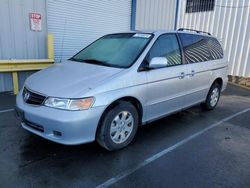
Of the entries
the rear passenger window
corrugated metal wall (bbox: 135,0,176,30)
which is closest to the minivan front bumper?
the rear passenger window

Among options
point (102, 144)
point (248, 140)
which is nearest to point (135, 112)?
point (102, 144)

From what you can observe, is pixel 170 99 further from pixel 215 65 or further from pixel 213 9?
pixel 213 9

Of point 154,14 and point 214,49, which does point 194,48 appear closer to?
point 214,49

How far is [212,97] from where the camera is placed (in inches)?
229

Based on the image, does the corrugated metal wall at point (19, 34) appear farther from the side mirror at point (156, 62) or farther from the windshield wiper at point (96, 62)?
the side mirror at point (156, 62)

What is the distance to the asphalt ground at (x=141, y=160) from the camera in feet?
9.57

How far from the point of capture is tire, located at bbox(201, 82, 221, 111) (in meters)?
5.69

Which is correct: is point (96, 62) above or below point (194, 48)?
below

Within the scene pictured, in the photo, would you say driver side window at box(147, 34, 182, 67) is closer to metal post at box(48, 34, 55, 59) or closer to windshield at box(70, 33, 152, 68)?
windshield at box(70, 33, 152, 68)

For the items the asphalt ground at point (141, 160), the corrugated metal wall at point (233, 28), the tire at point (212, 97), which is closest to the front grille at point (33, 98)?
the asphalt ground at point (141, 160)

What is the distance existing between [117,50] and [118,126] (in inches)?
52.1

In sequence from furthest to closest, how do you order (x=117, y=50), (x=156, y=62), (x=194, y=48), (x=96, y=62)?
(x=194, y=48)
(x=117, y=50)
(x=96, y=62)
(x=156, y=62)

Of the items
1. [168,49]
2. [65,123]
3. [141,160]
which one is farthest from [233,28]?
[65,123]

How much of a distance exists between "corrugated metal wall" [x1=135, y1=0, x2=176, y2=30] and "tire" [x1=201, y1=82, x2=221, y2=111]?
193 inches
